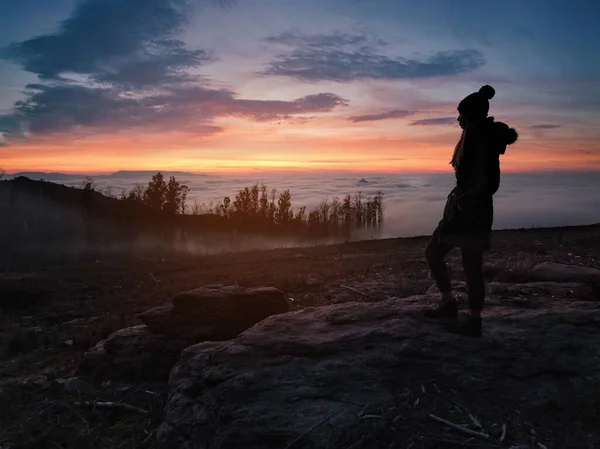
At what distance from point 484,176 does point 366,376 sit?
239 cm

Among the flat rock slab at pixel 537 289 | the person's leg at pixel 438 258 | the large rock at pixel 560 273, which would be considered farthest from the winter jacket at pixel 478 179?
the large rock at pixel 560 273

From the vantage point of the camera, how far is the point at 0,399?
6.61m

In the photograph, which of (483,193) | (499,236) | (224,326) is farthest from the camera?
(499,236)

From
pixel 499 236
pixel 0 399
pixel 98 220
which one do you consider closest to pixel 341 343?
pixel 0 399

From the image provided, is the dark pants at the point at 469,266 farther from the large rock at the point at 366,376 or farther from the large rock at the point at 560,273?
the large rock at the point at 560,273

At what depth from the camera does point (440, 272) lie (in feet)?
17.5

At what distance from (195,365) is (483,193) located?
3772 mm

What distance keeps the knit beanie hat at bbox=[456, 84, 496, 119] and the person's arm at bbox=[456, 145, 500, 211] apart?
346 millimetres

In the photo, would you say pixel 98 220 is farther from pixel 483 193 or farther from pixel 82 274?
pixel 483 193

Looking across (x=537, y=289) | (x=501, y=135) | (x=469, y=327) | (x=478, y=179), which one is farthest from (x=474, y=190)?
(x=537, y=289)

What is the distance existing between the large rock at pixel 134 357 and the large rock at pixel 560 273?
7.57 m

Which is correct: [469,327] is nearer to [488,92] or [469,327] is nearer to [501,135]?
[501,135]

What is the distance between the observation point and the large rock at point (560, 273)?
9.63 metres

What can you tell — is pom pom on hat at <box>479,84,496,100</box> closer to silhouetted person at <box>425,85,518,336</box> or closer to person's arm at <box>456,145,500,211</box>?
silhouetted person at <box>425,85,518,336</box>
